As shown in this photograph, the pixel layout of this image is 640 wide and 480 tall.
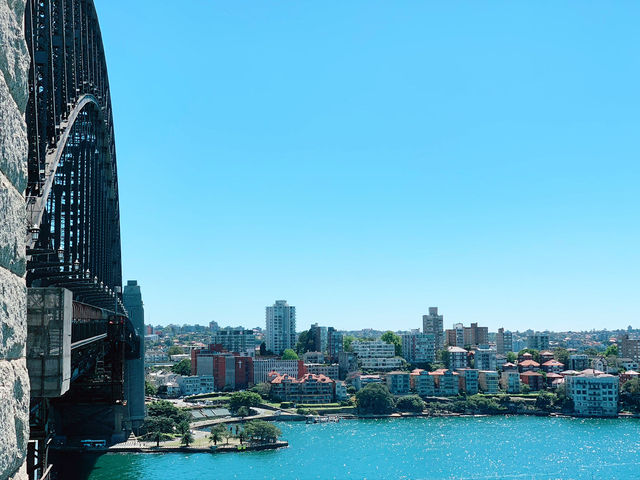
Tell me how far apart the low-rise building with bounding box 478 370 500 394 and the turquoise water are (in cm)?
2595

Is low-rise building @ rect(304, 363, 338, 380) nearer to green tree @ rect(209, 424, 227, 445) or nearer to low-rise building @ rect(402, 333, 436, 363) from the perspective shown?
low-rise building @ rect(402, 333, 436, 363)

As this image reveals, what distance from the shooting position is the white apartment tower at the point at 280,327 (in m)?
154

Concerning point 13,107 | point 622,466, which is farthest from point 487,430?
point 13,107

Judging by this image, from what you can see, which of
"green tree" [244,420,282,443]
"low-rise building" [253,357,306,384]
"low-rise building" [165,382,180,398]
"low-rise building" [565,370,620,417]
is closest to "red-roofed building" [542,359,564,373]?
"low-rise building" [565,370,620,417]

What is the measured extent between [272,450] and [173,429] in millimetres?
10987

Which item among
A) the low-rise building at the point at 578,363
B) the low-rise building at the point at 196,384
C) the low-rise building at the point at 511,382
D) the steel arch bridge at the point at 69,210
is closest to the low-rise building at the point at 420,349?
the low-rise building at the point at 511,382

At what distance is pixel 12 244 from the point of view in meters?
2.69

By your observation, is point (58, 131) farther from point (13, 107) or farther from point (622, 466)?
point (622, 466)

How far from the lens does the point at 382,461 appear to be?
5722cm

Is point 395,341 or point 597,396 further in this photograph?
point 395,341

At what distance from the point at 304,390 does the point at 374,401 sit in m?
10.9

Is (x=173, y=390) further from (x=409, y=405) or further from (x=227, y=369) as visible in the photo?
(x=409, y=405)

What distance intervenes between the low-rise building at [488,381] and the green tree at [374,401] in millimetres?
22883

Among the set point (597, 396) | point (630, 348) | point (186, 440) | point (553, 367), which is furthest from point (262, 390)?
point (630, 348)
